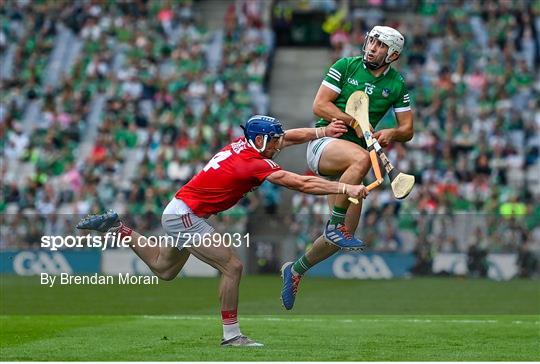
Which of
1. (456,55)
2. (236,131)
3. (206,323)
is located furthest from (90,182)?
(206,323)

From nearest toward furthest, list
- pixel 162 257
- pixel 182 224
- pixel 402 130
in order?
pixel 182 224 → pixel 162 257 → pixel 402 130

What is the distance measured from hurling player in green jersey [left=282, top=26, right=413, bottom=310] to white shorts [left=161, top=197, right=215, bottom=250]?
151 centimetres

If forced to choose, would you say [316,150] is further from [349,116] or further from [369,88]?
[369,88]

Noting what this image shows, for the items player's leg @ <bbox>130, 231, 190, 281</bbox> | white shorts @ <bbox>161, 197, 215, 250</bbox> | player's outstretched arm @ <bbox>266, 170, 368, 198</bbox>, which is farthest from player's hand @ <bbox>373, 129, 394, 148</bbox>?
player's leg @ <bbox>130, 231, 190, 281</bbox>

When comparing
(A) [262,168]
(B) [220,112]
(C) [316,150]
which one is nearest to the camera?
(A) [262,168]

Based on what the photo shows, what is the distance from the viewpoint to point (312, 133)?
1590 centimetres

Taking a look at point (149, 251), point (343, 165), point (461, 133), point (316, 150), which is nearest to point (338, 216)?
point (343, 165)

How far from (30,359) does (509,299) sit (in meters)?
12.4

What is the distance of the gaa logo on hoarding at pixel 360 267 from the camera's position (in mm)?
28750

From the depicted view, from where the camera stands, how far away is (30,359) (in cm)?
1366

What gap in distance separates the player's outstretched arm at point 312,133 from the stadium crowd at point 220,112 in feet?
39.6

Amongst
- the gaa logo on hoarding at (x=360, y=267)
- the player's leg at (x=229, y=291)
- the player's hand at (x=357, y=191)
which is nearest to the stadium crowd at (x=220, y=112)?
the gaa logo on hoarding at (x=360, y=267)

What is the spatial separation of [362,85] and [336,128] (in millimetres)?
606

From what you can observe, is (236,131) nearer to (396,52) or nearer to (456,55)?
(456,55)
